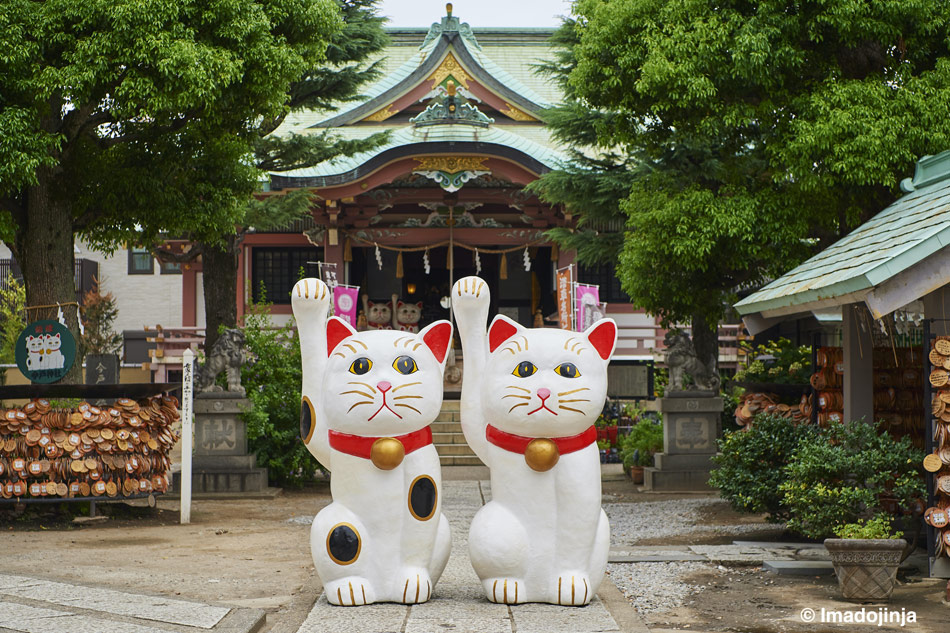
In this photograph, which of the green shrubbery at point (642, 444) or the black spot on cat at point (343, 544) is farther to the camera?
the green shrubbery at point (642, 444)

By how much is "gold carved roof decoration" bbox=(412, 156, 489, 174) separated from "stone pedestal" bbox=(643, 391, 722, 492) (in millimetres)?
7539

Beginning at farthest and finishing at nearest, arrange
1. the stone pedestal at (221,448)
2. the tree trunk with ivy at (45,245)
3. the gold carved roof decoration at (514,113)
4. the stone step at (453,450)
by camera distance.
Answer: the gold carved roof decoration at (514,113)
the stone step at (453,450)
the stone pedestal at (221,448)
the tree trunk with ivy at (45,245)

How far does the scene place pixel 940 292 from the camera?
24.0ft

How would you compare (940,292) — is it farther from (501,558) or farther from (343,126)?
(343,126)

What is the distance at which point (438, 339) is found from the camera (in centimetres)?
636

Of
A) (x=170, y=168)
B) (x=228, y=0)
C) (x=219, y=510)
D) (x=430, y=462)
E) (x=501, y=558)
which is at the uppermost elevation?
(x=228, y=0)

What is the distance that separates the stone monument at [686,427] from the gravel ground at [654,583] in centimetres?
581

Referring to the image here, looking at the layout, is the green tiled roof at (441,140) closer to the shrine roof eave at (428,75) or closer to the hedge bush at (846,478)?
the shrine roof eave at (428,75)

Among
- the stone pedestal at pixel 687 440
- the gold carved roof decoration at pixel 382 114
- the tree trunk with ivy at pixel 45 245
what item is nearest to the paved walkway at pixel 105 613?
the tree trunk with ivy at pixel 45 245

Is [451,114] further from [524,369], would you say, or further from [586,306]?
[524,369]

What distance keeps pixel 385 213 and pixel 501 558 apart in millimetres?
17053

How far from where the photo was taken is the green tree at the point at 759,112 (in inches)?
389

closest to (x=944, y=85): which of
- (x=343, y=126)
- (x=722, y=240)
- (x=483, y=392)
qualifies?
(x=722, y=240)

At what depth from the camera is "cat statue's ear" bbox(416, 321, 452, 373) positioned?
20.8 feet
